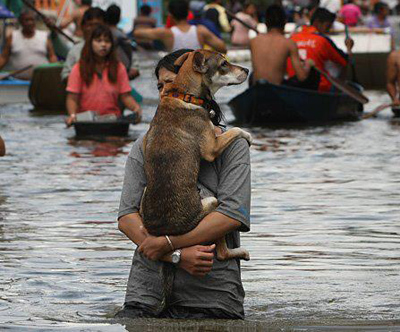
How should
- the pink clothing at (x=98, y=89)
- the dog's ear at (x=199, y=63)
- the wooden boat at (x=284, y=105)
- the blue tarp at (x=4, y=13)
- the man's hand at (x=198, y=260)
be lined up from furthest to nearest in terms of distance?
the blue tarp at (x=4, y=13) < the wooden boat at (x=284, y=105) < the pink clothing at (x=98, y=89) < the dog's ear at (x=199, y=63) < the man's hand at (x=198, y=260)

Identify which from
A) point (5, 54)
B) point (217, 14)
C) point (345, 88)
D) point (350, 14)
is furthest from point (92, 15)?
point (350, 14)

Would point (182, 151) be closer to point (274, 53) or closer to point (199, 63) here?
point (199, 63)

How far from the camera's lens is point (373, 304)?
7305 millimetres

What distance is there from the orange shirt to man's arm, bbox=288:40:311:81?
238 mm

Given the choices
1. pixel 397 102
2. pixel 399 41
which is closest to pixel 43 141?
pixel 397 102

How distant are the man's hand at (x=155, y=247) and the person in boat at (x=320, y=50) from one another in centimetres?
1270

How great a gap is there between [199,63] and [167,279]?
0.93 meters

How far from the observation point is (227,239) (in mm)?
6059

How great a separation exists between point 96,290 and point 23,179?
5.24 meters

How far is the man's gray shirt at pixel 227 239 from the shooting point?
19.3 feet

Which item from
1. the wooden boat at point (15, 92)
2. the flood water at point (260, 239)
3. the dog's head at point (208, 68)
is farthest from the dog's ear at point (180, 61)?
the wooden boat at point (15, 92)

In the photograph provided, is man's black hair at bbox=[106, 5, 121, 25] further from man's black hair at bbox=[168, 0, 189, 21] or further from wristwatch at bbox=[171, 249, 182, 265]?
wristwatch at bbox=[171, 249, 182, 265]

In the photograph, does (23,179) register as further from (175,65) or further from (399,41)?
(399,41)

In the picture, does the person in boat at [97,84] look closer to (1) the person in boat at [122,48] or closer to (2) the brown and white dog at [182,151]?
(1) the person in boat at [122,48]
